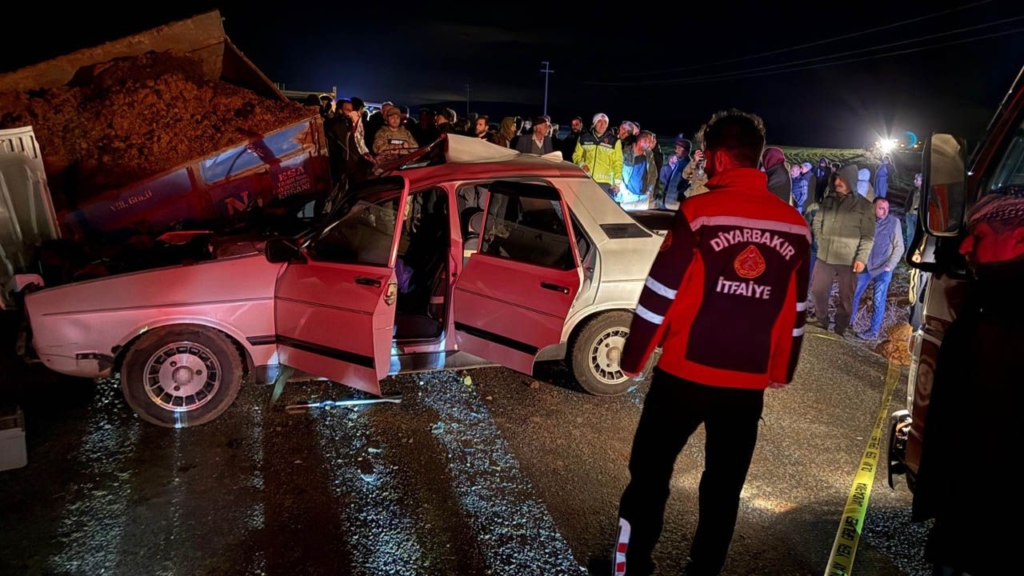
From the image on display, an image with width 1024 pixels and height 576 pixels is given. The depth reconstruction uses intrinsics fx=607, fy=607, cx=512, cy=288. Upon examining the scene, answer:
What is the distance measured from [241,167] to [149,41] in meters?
1.81

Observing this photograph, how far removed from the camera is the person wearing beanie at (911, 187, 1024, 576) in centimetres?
202

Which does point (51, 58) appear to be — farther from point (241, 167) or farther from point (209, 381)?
point (209, 381)

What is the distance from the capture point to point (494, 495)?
3.58 metres

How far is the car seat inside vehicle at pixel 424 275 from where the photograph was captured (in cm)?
470

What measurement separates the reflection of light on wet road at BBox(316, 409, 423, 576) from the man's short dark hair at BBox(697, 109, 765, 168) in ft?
7.78

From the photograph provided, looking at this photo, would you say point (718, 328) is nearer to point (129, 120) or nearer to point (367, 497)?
point (367, 497)

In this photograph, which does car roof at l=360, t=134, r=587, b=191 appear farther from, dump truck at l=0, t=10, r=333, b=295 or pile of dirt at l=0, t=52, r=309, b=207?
pile of dirt at l=0, t=52, r=309, b=207

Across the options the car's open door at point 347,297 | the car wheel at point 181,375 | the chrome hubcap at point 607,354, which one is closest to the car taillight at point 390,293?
the car's open door at point 347,297

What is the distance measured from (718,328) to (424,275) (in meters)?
3.22

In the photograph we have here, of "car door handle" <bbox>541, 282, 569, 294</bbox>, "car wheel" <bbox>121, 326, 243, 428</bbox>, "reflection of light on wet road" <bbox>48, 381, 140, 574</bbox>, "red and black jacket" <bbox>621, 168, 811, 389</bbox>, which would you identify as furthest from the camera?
"car door handle" <bbox>541, 282, 569, 294</bbox>

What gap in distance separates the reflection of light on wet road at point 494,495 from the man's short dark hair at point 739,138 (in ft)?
6.79

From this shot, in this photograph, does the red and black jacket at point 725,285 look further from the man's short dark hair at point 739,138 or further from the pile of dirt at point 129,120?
the pile of dirt at point 129,120

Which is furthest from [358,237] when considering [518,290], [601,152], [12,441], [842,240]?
[601,152]

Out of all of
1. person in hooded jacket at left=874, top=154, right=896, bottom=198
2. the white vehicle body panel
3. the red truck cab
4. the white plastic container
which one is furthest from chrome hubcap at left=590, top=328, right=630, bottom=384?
person in hooded jacket at left=874, top=154, right=896, bottom=198
